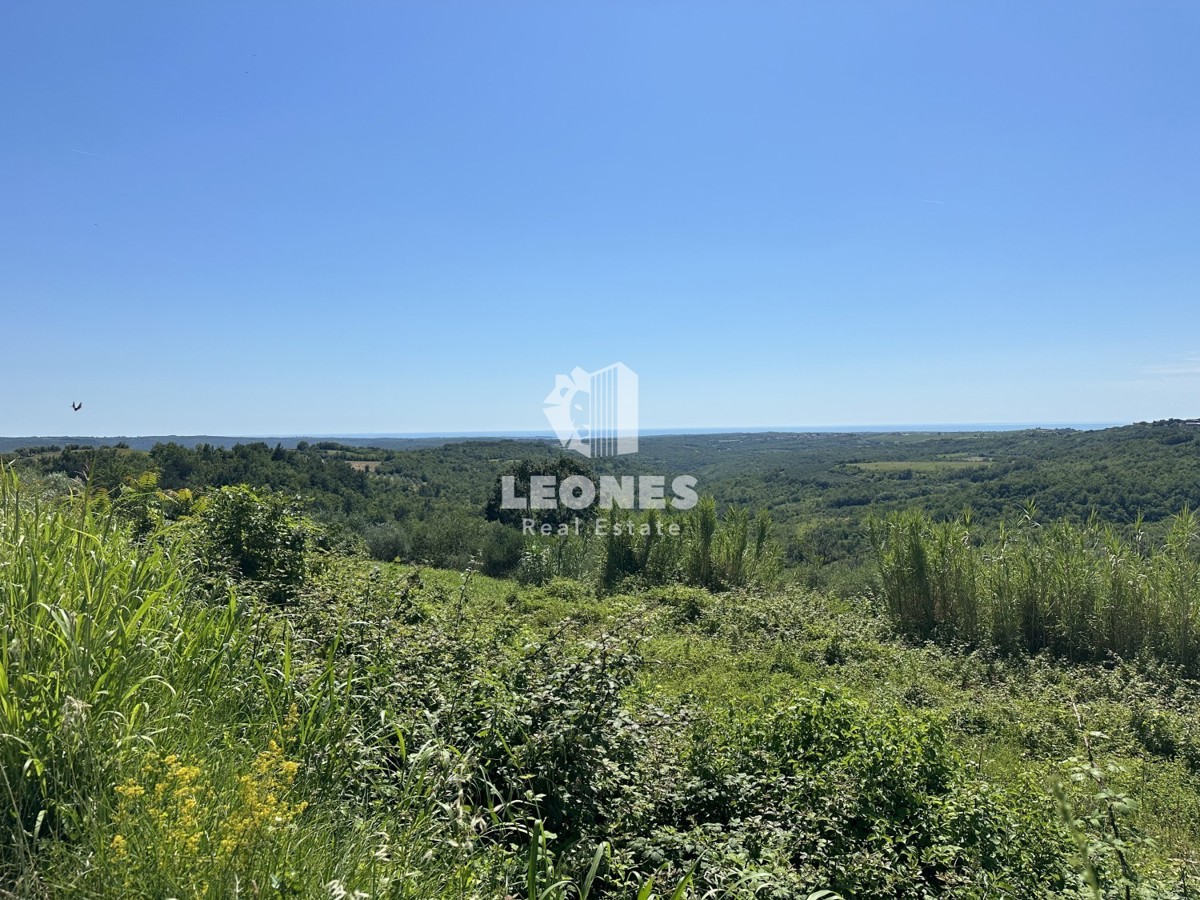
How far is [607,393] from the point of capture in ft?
41.5

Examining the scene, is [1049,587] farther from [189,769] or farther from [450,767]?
[189,769]

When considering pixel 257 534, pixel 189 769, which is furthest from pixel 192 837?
pixel 257 534

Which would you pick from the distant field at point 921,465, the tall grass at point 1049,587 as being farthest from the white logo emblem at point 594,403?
the distant field at point 921,465

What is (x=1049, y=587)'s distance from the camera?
716cm

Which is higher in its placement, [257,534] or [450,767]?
[257,534]

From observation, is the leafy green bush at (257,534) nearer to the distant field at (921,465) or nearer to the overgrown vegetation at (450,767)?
the overgrown vegetation at (450,767)

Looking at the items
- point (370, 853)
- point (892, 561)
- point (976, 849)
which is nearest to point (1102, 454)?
point (892, 561)

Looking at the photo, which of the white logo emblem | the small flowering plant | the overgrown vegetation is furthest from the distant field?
the small flowering plant

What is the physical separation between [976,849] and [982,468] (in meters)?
31.2

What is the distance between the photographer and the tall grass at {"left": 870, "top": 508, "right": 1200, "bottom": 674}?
21.6 ft

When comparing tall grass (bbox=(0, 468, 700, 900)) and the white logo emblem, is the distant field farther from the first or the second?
tall grass (bbox=(0, 468, 700, 900))

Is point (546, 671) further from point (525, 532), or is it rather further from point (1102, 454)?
point (1102, 454)

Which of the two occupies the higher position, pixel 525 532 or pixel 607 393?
pixel 607 393

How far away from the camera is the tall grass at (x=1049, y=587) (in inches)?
259
